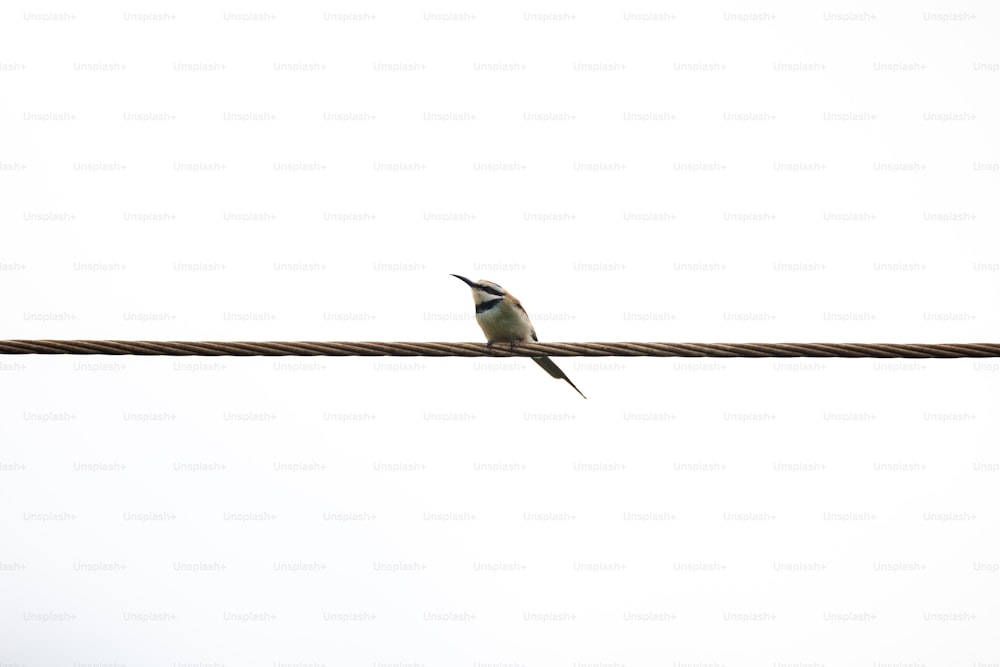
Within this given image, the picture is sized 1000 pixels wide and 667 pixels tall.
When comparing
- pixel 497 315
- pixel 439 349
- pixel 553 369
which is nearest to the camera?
pixel 439 349

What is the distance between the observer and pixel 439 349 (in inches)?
166

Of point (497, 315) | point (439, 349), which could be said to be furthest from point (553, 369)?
point (439, 349)

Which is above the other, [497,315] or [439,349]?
[497,315]

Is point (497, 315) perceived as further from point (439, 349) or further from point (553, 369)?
point (439, 349)

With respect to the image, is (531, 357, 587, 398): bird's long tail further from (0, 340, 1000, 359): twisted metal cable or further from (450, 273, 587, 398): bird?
(0, 340, 1000, 359): twisted metal cable

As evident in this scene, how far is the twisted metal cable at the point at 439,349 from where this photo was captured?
3916 mm

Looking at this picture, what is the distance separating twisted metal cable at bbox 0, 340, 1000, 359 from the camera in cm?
392

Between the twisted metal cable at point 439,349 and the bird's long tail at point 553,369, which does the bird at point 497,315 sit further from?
the twisted metal cable at point 439,349

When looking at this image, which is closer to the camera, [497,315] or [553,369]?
[553,369]

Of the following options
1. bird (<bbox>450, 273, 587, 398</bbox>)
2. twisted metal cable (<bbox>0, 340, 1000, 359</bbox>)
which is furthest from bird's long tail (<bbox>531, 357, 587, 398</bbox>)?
twisted metal cable (<bbox>0, 340, 1000, 359</bbox>)

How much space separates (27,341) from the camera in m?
3.92

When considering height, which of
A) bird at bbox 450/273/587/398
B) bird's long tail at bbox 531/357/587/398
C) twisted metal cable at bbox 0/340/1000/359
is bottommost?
twisted metal cable at bbox 0/340/1000/359

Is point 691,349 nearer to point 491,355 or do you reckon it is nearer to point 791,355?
point 791,355

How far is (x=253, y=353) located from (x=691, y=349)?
5.50 feet
